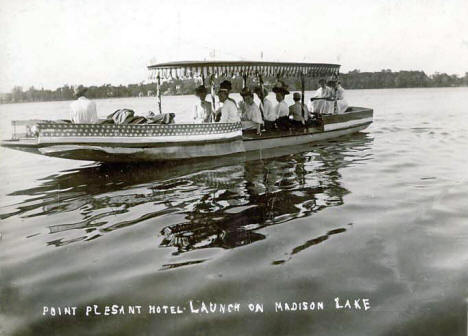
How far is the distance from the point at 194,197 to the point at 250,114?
16.6 ft

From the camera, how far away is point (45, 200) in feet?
24.6

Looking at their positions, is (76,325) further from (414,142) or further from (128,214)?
(414,142)

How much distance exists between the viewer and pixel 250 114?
1167 centimetres

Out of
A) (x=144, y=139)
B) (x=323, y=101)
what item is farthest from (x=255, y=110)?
(x=323, y=101)

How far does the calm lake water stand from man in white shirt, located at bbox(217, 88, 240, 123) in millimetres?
1993

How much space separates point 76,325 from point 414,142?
542 inches

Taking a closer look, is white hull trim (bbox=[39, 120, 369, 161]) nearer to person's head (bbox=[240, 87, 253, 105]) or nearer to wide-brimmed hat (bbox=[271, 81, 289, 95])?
Answer: person's head (bbox=[240, 87, 253, 105])

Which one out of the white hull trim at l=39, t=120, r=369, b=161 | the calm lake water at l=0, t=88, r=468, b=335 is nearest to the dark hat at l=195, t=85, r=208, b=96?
the white hull trim at l=39, t=120, r=369, b=161

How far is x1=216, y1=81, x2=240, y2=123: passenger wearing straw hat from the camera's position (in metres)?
10.5

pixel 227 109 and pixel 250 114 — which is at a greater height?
pixel 227 109

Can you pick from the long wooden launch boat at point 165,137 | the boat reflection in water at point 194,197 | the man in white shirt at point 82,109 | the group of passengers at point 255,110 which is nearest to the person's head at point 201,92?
the group of passengers at point 255,110

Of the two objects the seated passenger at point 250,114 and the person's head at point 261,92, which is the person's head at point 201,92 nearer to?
the seated passenger at point 250,114

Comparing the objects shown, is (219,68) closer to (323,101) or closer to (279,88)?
(279,88)

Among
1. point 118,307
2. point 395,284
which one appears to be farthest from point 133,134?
point 395,284
